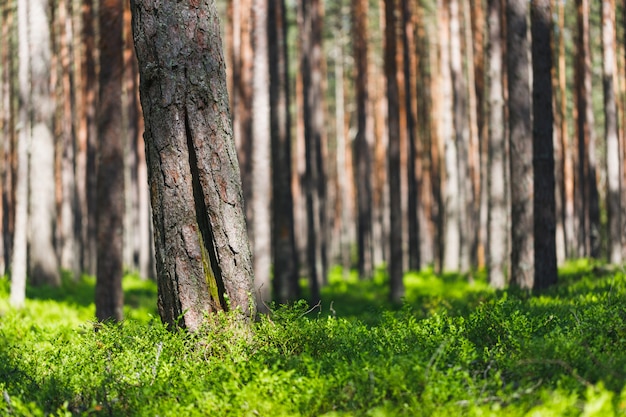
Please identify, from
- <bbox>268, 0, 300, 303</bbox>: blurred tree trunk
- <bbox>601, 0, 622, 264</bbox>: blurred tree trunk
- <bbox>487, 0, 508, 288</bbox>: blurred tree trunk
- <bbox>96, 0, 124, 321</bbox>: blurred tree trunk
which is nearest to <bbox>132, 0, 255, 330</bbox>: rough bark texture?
<bbox>96, 0, 124, 321</bbox>: blurred tree trunk

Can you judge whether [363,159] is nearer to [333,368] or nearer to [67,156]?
[67,156]

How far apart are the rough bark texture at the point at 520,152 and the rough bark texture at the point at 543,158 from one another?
1.14 metres

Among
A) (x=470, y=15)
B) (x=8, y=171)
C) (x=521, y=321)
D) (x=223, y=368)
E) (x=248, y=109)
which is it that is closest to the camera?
(x=223, y=368)

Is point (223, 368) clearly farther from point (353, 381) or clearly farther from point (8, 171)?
point (8, 171)

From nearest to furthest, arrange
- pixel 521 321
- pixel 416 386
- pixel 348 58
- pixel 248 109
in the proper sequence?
1. pixel 416 386
2. pixel 521 321
3. pixel 248 109
4. pixel 348 58

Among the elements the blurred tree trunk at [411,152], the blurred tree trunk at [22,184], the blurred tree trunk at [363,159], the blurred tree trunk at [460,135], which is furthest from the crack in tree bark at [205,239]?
the blurred tree trunk at [363,159]

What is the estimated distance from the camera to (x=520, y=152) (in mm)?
12844

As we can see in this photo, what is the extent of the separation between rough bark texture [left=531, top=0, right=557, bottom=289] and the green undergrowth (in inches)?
185

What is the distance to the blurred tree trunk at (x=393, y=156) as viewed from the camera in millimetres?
17766

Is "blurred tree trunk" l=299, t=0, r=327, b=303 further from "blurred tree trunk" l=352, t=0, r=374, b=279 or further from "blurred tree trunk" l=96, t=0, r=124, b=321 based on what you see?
"blurred tree trunk" l=96, t=0, r=124, b=321

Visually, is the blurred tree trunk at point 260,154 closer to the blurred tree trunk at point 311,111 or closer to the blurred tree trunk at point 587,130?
the blurred tree trunk at point 311,111

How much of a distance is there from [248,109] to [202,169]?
13.9m

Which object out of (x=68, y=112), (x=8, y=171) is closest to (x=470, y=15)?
(x=68, y=112)

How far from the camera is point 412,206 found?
26469 mm
